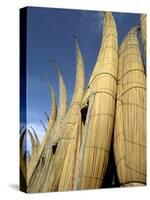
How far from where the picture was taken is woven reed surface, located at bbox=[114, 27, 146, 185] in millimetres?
6738

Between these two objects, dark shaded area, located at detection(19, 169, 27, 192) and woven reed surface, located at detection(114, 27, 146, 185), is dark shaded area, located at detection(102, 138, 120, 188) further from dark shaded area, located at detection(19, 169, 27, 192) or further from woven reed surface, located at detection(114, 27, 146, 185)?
dark shaded area, located at detection(19, 169, 27, 192)

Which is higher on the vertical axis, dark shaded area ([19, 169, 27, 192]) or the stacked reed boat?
the stacked reed boat

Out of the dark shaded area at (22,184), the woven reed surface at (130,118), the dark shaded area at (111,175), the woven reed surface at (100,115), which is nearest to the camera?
the dark shaded area at (22,184)

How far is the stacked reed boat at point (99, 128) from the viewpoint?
6.30 meters

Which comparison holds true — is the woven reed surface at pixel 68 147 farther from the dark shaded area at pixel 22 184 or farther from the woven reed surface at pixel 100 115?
the dark shaded area at pixel 22 184

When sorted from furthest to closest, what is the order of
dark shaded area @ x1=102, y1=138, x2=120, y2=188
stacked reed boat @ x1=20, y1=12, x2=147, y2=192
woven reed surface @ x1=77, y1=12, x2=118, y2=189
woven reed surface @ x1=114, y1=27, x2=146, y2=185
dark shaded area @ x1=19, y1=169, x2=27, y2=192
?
woven reed surface @ x1=114, y1=27, x2=146, y2=185
dark shaded area @ x1=102, y1=138, x2=120, y2=188
woven reed surface @ x1=77, y1=12, x2=118, y2=189
stacked reed boat @ x1=20, y1=12, x2=147, y2=192
dark shaded area @ x1=19, y1=169, x2=27, y2=192

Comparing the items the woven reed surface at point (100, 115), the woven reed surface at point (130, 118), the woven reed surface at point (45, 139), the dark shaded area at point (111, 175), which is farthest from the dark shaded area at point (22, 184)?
the woven reed surface at point (130, 118)

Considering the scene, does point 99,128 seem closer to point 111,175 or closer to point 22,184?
point 111,175

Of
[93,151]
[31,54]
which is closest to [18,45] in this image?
[31,54]

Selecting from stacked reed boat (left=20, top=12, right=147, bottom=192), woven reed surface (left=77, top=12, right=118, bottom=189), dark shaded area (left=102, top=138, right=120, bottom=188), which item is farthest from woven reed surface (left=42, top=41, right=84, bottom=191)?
dark shaded area (left=102, top=138, right=120, bottom=188)

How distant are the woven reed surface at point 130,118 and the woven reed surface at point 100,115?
0.11 meters

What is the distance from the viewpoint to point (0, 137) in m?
6.33

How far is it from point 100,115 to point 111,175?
67 cm

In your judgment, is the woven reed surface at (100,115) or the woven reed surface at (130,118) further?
the woven reed surface at (130,118)
